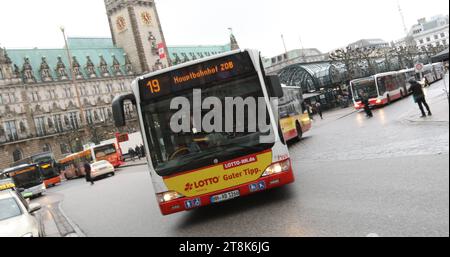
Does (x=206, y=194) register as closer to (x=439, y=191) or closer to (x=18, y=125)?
(x=439, y=191)

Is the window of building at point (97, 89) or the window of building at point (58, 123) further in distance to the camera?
the window of building at point (97, 89)

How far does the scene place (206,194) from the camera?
8.18 metres

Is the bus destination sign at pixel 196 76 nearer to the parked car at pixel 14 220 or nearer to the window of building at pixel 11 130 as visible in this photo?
the parked car at pixel 14 220

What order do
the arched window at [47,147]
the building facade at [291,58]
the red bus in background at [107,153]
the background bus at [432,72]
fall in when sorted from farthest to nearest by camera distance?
the building facade at [291,58] → the arched window at [47,147] → the background bus at [432,72] → the red bus in background at [107,153]

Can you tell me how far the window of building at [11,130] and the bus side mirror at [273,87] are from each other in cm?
7468

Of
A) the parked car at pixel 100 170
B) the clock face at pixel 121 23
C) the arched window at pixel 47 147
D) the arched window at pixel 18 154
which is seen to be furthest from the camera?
the clock face at pixel 121 23

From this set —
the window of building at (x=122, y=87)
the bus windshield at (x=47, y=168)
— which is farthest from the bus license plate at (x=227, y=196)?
the window of building at (x=122, y=87)

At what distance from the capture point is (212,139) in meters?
8.09

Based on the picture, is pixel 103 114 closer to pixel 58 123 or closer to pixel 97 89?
pixel 97 89

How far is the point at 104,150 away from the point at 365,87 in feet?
85.5

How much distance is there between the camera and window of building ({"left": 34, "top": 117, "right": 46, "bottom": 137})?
78.0 metres

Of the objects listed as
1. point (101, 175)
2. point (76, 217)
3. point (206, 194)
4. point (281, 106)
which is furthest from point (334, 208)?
point (101, 175)

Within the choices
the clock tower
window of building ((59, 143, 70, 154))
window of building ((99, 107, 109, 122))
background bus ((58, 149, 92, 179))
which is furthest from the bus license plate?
the clock tower

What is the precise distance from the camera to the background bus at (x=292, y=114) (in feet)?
65.8
